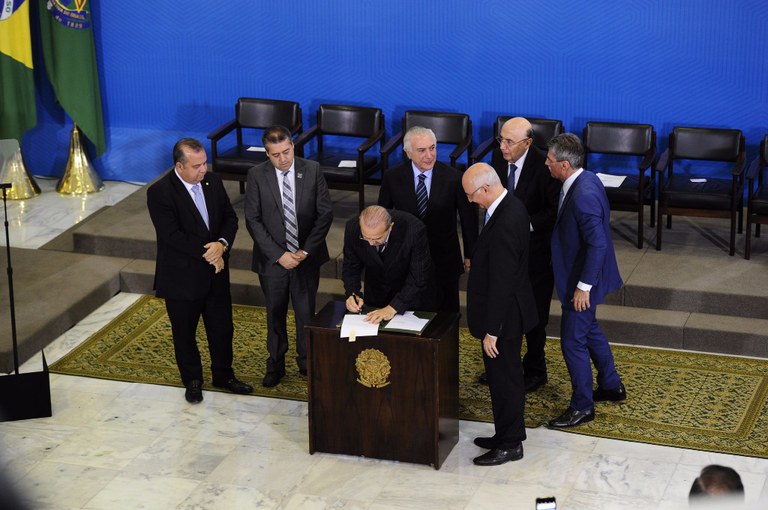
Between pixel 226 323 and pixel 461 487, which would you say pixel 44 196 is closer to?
pixel 226 323

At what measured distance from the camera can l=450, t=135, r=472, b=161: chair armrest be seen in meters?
8.75

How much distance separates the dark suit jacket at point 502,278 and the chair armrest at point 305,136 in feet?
11.6

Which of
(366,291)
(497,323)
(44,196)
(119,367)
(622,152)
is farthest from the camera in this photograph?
(44,196)

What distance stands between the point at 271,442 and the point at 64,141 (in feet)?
17.6

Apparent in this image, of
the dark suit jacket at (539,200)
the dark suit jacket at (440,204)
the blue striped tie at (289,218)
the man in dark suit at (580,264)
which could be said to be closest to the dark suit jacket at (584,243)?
the man in dark suit at (580,264)

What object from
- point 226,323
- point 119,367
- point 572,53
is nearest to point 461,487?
point 226,323

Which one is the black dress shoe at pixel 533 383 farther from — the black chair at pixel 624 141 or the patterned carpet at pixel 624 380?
the black chair at pixel 624 141

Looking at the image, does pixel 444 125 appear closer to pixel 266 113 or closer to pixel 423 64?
pixel 423 64

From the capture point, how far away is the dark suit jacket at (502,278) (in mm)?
5652

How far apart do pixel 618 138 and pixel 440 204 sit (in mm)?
2811

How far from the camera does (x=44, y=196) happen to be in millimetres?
10406

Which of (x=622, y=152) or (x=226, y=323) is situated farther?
(x=622, y=152)

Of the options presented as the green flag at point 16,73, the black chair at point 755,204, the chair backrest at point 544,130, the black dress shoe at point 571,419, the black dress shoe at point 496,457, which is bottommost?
the black dress shoe at point 496,457

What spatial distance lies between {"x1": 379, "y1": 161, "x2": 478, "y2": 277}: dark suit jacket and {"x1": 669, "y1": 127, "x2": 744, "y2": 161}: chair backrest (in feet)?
8.97
